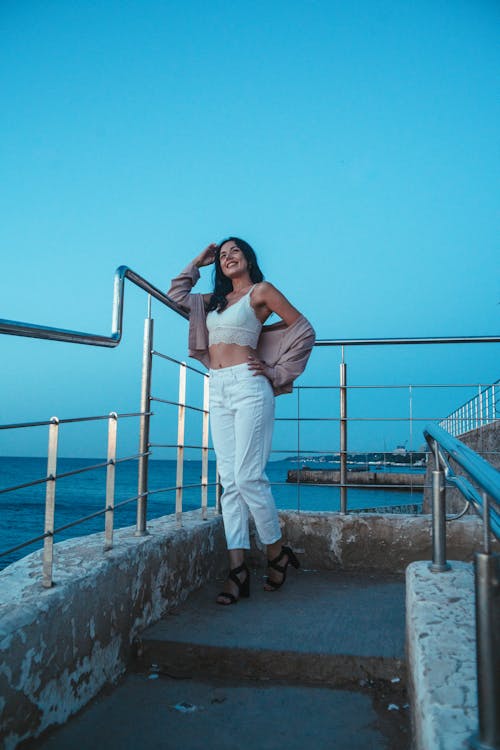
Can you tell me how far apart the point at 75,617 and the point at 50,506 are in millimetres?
274

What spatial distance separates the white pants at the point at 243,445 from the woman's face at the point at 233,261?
0.46 meters

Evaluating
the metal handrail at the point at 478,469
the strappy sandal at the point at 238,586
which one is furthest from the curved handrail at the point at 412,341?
the metal handrail at the point at 478,469

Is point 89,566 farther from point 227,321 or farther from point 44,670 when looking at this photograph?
point 227,321

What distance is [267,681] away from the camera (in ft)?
5.19

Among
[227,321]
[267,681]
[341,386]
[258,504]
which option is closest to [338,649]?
[267,681]

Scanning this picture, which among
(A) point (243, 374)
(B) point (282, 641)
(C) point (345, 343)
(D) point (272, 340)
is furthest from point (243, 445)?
(C) point (345, 343)

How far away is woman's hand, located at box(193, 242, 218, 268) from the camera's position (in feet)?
8.07

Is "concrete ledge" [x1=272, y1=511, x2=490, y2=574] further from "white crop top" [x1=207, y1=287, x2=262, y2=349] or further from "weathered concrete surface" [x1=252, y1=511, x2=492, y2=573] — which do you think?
"white crop top" [x1=207, y1=287, x2=262, y2=349]

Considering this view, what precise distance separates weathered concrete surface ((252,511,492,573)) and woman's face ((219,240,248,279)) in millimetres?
1292

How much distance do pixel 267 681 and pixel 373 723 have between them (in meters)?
0.35

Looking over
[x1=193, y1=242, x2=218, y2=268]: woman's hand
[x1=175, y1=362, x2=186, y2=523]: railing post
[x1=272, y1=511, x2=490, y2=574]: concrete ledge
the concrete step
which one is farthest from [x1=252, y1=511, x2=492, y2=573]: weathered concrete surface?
[x1=193, y1=242, x2=218, y2=268]: woman's hand

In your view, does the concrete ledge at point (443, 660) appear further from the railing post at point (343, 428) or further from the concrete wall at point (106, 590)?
the railing post at point (343, 428)

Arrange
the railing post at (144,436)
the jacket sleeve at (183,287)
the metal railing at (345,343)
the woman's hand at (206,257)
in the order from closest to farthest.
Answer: the railing post at (144,436) → the jacket sleeve at (183,287) → the woman's hand at (206,257) → the metal railing at (345,343)

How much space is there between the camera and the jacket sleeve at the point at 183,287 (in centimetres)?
236
